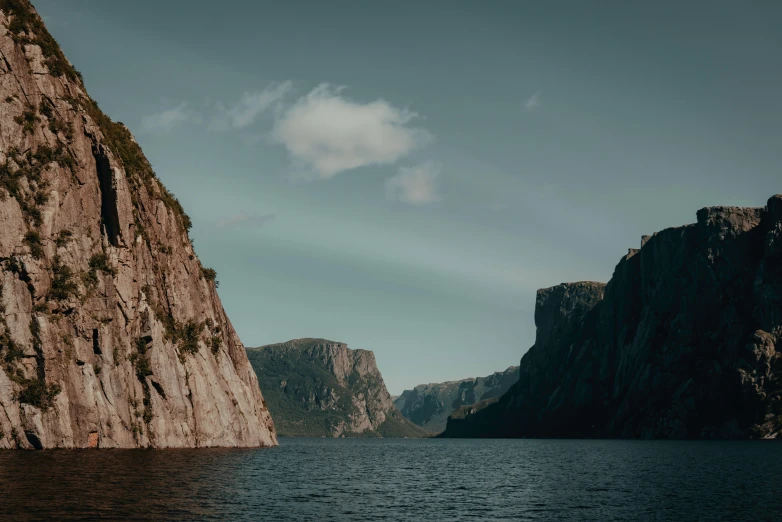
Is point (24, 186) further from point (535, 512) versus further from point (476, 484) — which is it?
point (535, 512)

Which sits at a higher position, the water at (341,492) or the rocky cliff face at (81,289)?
the rocky cliff face at (81,289)

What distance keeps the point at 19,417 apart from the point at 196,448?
3322 cm

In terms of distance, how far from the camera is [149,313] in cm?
10262

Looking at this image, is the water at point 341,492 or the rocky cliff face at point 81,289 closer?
the water at point 341,492

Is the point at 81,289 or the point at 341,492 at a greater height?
the point at 81,289

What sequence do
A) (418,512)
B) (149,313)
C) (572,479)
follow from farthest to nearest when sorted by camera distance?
1. (149,313)
2. (572,479)
3. (418,512)

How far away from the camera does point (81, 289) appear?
9050 centimetres

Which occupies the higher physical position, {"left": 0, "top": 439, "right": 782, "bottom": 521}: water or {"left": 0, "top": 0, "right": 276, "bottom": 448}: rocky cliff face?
{"left": 0, "top": 0, "right": 276, "bottom": 448}: rocky cliff face

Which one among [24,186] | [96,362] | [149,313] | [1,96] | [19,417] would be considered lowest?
[19,417]

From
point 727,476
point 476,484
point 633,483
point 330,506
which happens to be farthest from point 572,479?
point 330,506

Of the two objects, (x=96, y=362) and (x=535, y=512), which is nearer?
(x=535, y=512)

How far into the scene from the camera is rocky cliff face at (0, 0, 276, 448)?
79.4 meters

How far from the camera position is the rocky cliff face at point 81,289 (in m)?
79.4

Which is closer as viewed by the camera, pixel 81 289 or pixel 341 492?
pixel 341 492
